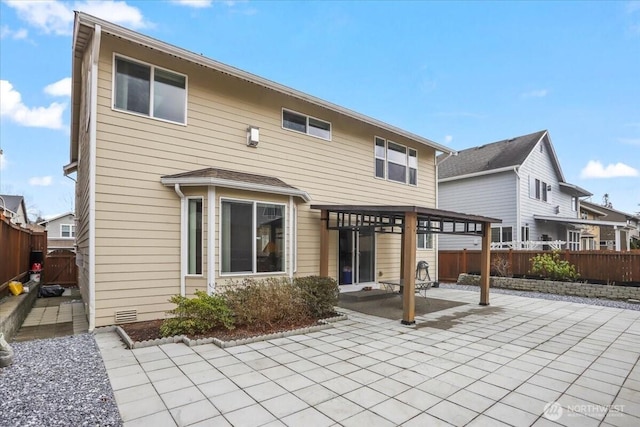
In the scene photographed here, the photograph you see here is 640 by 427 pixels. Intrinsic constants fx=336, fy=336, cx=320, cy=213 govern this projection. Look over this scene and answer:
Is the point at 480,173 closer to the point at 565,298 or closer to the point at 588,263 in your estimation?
the point at 588,263

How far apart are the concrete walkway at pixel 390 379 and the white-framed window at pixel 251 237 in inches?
82.8

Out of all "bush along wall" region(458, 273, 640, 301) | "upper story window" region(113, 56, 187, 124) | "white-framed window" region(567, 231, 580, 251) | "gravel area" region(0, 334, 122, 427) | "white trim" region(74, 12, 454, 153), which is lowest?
"bush along wall" region(458, 273, 640, 301)

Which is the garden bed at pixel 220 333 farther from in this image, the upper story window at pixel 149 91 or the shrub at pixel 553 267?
the shrub at pixel 553 267

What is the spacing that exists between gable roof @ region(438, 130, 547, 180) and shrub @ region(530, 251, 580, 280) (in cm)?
527

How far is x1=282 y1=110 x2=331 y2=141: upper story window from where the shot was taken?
8.68 meters

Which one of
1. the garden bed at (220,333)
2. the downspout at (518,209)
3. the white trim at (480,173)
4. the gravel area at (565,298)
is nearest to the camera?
the garden bed at (220,333)

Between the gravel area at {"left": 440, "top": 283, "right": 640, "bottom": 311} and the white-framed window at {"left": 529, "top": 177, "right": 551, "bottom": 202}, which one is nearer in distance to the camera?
the gravel area at {"left": 440, "top": 283, "right": 640, "bottom": 311}

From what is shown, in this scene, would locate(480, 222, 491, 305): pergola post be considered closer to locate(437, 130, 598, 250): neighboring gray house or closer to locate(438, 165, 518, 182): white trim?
locate(437, 130, 598, 250): neighboring gray house

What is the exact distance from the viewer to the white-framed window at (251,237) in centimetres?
677

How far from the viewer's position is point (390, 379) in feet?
12.5

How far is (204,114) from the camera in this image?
716 centimetres

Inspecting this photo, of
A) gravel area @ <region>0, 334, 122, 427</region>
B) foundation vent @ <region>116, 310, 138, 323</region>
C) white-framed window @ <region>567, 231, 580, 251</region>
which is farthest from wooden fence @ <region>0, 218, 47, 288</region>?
white-framed window @ <region>567, 231, 580, 251</region>

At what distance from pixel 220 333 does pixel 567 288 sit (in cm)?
1079

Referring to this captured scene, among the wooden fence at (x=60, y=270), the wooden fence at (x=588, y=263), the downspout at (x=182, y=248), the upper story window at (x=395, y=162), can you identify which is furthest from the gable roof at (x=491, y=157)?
the wooden fence at (x=60, y=270)
